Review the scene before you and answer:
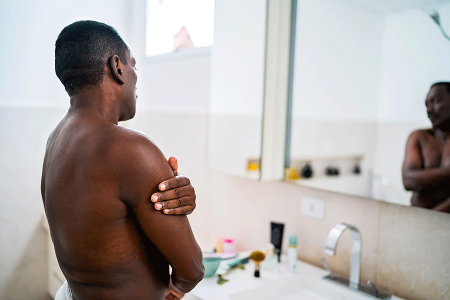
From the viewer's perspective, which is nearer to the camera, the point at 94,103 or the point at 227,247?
the point at 94,103

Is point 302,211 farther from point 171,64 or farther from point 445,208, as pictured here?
point 171,64

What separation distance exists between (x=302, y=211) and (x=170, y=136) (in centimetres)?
80

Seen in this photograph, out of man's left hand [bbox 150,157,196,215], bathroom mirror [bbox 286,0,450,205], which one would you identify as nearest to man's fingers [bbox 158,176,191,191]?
man's left hand [bbox 150,157,196,215]

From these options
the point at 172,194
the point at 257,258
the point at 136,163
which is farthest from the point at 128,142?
the point at 257,258

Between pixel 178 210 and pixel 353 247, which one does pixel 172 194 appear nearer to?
pixel 178 210

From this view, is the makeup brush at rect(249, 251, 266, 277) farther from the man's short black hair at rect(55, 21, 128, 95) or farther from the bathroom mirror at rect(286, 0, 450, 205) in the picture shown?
the man's short black hair at rect(55, 21, 128, 95)

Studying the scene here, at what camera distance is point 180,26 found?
1921mm

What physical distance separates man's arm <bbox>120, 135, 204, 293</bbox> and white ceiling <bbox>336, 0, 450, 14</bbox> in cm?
100

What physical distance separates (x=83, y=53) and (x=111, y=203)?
0.35 metres

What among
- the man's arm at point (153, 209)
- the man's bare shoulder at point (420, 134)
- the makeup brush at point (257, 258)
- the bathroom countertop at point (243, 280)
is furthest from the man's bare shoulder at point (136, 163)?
the man's bare shoulder at point (420, 134)

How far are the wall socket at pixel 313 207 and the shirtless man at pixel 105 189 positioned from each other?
80 centimetres

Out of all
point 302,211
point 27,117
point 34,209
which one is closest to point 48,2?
point 27,117

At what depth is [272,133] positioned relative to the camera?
1663 mm

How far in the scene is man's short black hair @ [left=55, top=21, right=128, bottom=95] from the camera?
832mm
